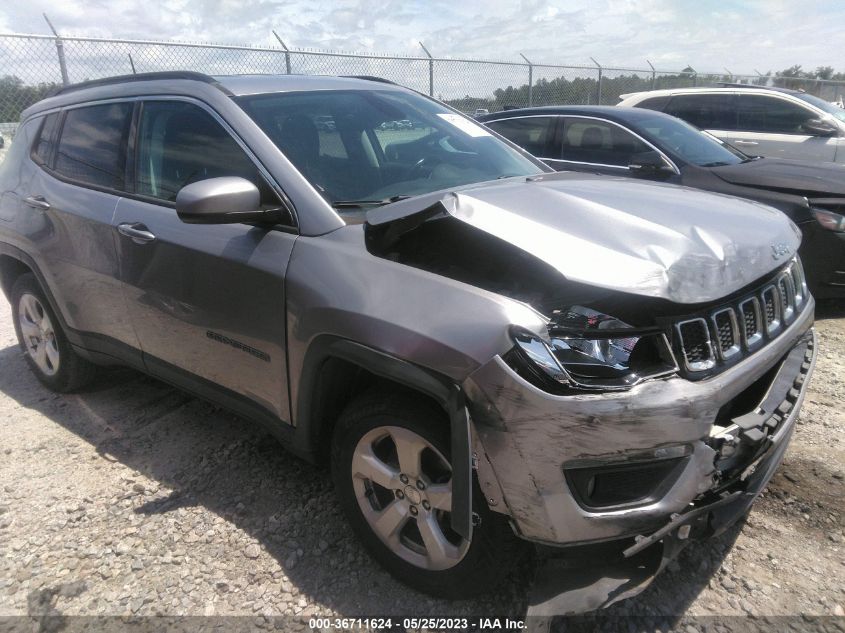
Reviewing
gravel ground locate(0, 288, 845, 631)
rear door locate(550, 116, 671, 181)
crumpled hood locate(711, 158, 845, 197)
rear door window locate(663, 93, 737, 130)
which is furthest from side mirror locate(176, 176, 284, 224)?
rear door window locate(663, 93, 737, 130)

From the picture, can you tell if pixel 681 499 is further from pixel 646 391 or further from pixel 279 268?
pixel 279 268

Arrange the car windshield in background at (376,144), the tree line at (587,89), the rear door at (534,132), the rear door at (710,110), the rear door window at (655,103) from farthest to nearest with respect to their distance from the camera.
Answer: the tree line at (587,89) < the rear door window at (655,103) < the rear door at (710,110) < the rear door at (534,132) < the car windshield in background at (376,144)

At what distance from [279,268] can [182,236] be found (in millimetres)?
680

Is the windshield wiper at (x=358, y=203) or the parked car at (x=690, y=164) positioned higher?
the windshield wiper at (x=358, y=203)

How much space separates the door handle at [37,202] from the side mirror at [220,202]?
175 centimetres

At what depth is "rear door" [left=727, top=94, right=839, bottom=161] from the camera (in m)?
8.48

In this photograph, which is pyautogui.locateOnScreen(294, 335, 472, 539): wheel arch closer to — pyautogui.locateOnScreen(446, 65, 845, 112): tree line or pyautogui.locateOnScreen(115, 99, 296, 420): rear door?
pyautogui.locateOnScreen(115, 99, 296, 420): rear door

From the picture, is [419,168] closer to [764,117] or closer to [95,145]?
[95,145]

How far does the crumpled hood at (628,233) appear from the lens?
73.4 inches

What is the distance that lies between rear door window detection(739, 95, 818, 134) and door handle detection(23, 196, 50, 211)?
865 centimetres

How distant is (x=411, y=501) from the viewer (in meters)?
2.20

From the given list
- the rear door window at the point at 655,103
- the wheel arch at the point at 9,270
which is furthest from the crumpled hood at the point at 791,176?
the wheel arch at the point at 9,270

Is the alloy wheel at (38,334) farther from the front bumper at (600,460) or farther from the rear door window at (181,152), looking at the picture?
the front bumper at (600,460)

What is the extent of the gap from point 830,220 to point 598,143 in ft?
7.09
